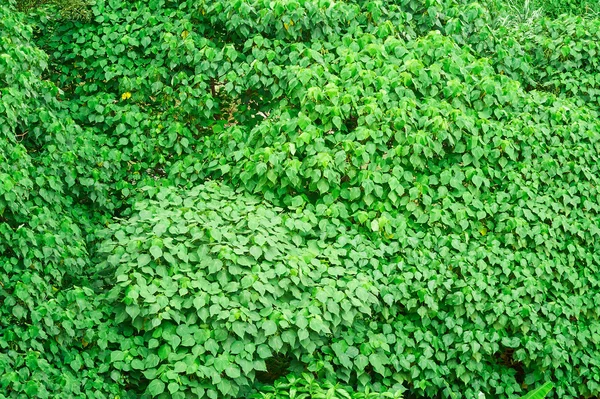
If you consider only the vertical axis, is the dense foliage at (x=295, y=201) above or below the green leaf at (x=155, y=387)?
above

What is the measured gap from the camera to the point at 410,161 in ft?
25.8

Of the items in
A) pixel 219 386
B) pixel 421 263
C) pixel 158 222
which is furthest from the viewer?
pixel 421 263

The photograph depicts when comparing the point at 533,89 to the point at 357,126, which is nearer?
the point at 357,126

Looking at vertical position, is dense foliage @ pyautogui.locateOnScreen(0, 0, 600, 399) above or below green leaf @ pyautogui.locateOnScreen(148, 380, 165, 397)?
above

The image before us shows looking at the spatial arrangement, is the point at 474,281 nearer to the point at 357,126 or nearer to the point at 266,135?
the point at 357,126

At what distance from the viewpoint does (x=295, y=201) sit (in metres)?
7.66

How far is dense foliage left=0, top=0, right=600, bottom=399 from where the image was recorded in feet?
22.1

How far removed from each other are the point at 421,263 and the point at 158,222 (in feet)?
7.41

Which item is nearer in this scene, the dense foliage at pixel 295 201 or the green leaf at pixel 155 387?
the green leaf at pixel 155 387

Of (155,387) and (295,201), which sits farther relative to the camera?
(295,201)

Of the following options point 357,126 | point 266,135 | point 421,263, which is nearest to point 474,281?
point 421,263

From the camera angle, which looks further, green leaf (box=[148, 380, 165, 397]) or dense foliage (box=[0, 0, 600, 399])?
dense foliage (box=[0, 0, 600, 399])

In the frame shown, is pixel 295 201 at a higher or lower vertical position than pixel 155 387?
higher

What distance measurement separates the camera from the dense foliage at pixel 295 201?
6.72m
